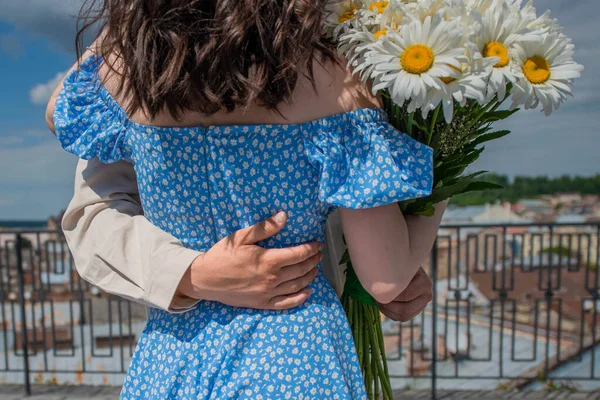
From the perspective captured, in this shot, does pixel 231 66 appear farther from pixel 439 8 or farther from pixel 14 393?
pixel 14 393

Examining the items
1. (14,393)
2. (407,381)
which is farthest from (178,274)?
(14,393)

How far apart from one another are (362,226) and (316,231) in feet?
0.34

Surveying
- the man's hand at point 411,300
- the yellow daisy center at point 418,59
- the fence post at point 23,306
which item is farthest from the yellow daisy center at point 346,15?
the fence post at point 23,306

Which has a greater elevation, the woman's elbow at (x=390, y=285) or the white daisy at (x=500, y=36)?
the white daisy at (x=500, y=36)

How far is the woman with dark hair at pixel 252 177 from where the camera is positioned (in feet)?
2.19

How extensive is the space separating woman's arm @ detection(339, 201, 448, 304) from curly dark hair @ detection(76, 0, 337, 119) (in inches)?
8.0

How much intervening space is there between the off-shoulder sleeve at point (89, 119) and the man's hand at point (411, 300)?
55cm

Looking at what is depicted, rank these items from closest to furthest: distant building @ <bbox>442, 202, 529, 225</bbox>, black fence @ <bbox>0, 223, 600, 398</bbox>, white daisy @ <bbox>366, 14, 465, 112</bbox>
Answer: white daisy @ <bbox>366, 14, 465, 112</bbox>
black fence @ <bbox>0, 223, 600, 398</bbox>
distant building @ <bbox>442, 202, 529, 225</bbox>

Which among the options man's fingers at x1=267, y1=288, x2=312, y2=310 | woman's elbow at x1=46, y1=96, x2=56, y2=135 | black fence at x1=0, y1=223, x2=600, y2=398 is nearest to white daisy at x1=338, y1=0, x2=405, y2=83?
man's fingers at x1=267, y1=288, x2=312, y2=310

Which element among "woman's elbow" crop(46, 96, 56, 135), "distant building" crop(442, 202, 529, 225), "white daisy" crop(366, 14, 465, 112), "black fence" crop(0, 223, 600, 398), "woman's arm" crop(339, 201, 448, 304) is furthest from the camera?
"distant building" crop(442, 202, 529, 225)

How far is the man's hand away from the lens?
0.97m

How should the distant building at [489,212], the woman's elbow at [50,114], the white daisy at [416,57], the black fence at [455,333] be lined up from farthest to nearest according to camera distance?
the distant building at [489,212], the black fence at [455,333], the woman's elbow at [50,114], the white daisy at [416,57]

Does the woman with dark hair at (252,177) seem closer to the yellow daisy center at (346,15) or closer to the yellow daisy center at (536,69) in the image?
the yellow daisy center at (346,15)

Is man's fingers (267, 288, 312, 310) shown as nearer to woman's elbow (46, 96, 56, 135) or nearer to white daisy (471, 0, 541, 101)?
white daisy (471, 0, 541, 101)
